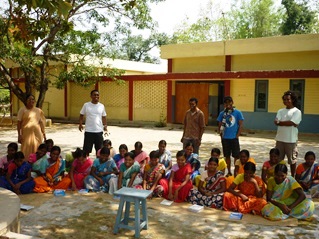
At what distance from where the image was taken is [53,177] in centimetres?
598

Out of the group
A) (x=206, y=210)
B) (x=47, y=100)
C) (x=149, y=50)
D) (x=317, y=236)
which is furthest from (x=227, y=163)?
(x=149, y=50)

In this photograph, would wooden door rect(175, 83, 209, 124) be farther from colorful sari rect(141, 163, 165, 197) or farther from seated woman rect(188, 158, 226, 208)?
seated woman rect(188, 158, 226, 208)

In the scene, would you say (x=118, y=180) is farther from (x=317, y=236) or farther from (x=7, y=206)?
(x=317, y=236)

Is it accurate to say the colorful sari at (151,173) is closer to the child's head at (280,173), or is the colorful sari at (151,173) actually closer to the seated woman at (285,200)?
the seated woman at (285,200)

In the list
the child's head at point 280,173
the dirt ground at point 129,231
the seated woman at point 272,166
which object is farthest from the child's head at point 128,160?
the child's head at point 280,173

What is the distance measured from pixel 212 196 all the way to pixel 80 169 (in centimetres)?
228

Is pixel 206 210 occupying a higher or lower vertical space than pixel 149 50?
lower

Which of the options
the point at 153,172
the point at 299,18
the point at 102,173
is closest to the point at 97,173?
the point at 102,173

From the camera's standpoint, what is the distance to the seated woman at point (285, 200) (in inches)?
178

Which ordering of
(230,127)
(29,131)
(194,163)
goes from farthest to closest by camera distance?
(230,127) → (29,131) → (194,163)

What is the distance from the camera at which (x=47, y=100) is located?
21.4 meters

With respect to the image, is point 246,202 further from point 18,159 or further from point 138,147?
point 18,159

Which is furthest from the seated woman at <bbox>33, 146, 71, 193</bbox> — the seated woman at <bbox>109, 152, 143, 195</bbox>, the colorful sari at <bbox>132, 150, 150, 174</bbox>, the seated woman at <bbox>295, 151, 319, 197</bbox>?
the seated woman at <bbox>295, 151, 319, 197</bbox>

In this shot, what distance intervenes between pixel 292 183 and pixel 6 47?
9.74m
